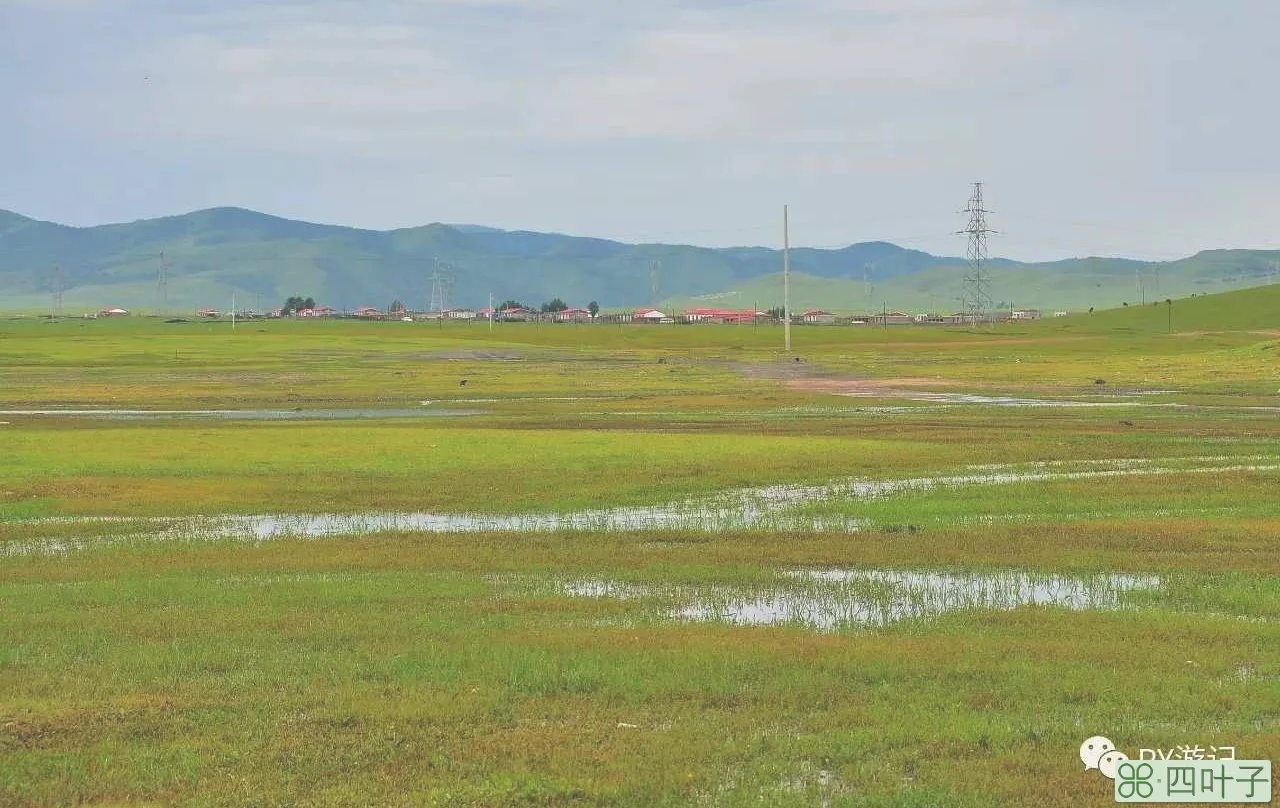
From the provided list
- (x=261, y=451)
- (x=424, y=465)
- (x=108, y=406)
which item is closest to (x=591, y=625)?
(x=424, y=465)

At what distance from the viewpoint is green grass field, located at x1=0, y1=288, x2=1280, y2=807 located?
1352 cm

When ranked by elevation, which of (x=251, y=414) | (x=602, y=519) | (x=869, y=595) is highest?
(x=251, y=414)

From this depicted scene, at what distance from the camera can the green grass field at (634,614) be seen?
13.5m

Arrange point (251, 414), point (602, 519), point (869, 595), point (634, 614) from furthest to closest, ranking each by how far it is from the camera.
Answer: point (251, 414), point (602, 519), point (869, 595), point (634, 614)

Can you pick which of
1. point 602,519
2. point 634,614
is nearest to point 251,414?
point 602,519

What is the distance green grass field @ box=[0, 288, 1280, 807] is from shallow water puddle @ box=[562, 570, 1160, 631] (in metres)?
0.11

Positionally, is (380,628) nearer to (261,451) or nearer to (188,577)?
(188,577)

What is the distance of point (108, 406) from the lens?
247 feet

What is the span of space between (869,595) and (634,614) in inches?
163

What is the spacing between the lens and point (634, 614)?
68.9 feet

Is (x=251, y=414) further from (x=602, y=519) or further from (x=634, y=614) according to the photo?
(x=634, y=614)

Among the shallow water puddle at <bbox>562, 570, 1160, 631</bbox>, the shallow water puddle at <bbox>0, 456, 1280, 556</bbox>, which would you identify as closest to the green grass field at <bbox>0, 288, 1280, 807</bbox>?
the shallow water puddle at <bbox>562, 570, 1160, 631</bbox>

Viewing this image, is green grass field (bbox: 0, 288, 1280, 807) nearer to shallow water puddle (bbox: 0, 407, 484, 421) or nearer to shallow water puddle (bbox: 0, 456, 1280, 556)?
shallow water puddle (bbox: 0, 456, 1280, 556)

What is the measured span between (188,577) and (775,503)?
616 inches
